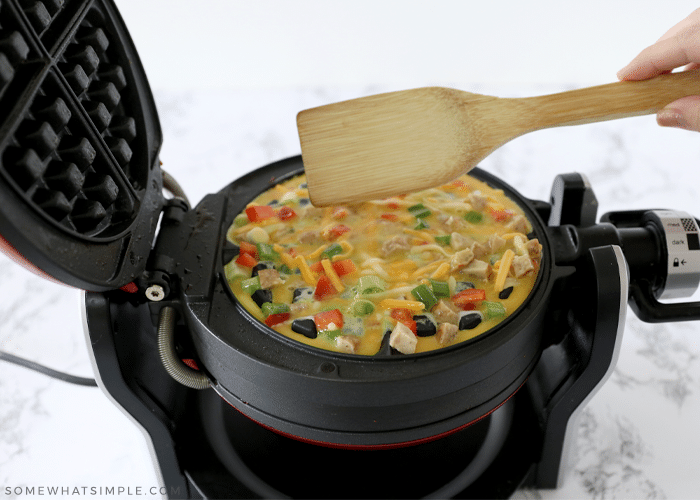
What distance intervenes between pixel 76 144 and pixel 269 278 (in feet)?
1.65

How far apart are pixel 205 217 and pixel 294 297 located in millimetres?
391

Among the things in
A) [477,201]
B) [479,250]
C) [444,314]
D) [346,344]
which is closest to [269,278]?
[346,344]

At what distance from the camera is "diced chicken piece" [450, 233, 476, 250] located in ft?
5.32

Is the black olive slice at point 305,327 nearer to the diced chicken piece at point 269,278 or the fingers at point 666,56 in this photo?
the diced chicken piece at point 269,278

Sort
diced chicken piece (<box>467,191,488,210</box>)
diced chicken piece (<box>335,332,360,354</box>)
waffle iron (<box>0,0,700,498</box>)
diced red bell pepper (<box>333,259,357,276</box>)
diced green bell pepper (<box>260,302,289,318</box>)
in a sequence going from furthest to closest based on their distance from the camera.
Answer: diced chicken piece (<box>467,191,488,210</box>), diced red bell pepper (<box>333,259,357,276</box>), diced green bell pepper (<box>260,302,289,318</box>), diced chicken piece (<box>335,332,360,354</box>), waffle iron (<box>0,0,700,498</box>)

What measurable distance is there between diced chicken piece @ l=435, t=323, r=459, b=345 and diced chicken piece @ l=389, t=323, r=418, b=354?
57mm

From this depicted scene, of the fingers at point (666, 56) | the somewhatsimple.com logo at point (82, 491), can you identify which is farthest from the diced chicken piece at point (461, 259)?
the somewhatsimple.com logo at point (82, 491)

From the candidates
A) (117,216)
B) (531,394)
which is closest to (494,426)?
(531,394)

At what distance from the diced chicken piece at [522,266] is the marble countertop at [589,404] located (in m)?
0.69

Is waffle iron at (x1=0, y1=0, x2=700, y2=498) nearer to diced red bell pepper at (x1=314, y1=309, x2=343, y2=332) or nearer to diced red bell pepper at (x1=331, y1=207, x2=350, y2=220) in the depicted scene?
diced red bell pepper at (x1=314, y1=309, x2=343, y2=332)

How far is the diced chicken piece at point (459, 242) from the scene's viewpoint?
162 cm

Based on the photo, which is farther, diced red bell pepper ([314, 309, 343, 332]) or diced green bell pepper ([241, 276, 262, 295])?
diced green bell pepper ([241, 276, 262, 295])

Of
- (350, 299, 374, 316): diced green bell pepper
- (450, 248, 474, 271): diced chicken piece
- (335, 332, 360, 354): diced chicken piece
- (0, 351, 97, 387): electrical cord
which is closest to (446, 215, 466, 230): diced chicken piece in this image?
(450, 248, 474, 271): diced chicken piece

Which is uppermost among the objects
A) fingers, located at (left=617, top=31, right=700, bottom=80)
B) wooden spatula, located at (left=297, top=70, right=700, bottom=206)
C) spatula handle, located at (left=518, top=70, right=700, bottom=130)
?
fingers, located at (left=617, top=31, right=700, bottom=80)
